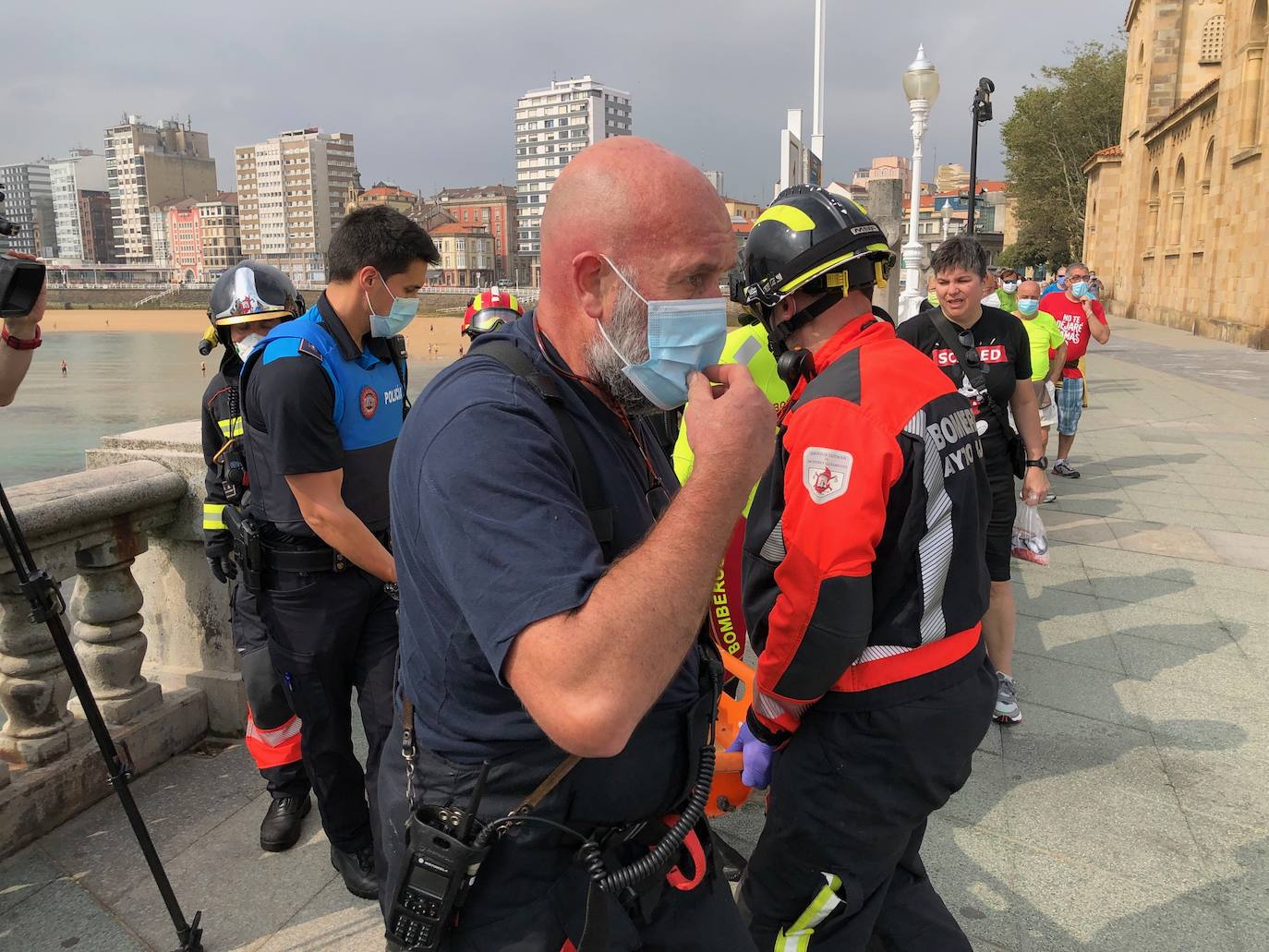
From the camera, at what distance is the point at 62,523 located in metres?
3.19

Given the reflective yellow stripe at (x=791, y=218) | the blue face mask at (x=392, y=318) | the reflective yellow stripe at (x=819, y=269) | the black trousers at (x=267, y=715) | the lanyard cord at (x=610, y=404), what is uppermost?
the reflective yellow stripe at (x=791, y=218)

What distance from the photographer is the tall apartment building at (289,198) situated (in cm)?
15000

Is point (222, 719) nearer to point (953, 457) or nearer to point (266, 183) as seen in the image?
point (953, 457)

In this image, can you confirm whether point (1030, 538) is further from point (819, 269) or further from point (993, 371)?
point (819, 269)

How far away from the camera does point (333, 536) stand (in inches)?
112

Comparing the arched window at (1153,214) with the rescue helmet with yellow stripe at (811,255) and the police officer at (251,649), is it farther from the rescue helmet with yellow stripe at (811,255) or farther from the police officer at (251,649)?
the police officer at (251,649)

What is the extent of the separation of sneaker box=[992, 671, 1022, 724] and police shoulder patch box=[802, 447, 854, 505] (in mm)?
2516

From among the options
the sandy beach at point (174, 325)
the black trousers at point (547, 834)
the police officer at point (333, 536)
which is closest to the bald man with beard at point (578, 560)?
the black trousers at point (547, 834)

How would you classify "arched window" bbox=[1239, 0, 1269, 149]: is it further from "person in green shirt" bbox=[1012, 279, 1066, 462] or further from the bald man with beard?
the bald man with beard

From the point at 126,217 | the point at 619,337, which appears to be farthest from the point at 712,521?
the point at 126,217

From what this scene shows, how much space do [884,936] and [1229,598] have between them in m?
4.62

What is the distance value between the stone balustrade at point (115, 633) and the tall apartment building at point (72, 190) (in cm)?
20193

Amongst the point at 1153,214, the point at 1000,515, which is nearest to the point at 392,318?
the point at 1000,515

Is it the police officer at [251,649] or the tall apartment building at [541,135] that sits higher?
the tall apartment building at [541,135]
